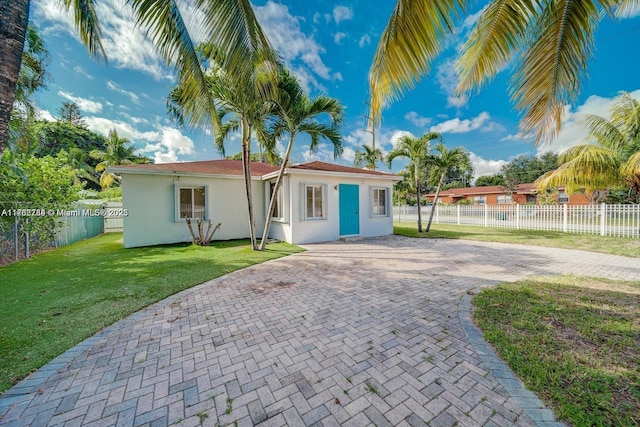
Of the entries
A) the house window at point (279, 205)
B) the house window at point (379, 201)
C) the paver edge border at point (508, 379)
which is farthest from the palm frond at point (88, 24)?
the house window at point (379, 201)

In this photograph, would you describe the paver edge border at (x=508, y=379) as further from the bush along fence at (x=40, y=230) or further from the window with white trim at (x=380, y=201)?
the bush along fence at (x=40, y=230)

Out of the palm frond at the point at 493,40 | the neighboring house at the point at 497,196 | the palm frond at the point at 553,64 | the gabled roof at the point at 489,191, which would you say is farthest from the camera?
the gabled roof at the point at 489,191

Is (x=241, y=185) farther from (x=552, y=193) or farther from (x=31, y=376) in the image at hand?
(x=552, y=193)

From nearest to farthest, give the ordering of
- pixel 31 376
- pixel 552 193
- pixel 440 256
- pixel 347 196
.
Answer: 1. pixel 31 376
2. pixel 440 256
3. pixel 347 196
4. pixel 552 193

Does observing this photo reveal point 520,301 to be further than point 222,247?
No

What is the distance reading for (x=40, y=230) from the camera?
27.7 feet

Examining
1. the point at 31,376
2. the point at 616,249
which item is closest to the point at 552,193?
the point at 616,249

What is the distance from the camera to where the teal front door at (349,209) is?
10883 mm

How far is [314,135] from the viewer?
846 cm

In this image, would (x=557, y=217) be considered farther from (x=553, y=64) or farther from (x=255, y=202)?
(x=255, y=202)

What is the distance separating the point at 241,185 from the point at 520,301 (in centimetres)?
1042

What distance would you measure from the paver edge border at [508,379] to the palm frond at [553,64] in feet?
10.5

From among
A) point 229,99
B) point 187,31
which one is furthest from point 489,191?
point 187,31
